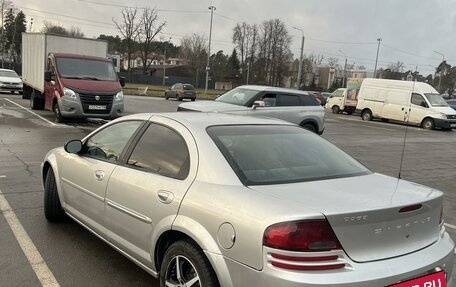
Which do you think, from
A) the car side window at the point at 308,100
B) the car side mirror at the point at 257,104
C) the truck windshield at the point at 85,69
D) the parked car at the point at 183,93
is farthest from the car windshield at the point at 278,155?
the parked car at the point at 183,93

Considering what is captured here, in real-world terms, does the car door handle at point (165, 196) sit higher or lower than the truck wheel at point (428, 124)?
higher

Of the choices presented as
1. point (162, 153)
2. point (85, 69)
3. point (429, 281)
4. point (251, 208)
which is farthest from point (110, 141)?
point (85, 69)

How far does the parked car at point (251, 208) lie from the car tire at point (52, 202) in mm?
797

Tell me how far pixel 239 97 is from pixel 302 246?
11.2m

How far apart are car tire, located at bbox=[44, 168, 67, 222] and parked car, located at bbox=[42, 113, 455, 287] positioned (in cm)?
80

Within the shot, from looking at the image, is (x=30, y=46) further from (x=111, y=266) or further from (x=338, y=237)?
(x=338, y=237)

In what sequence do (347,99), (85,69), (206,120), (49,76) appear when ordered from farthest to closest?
(347,99), (85,69), (49,76), (206,120)

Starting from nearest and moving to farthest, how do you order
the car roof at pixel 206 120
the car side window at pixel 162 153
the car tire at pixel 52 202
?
the car side window at pixel 162 153 < the car roof at pixel 206 120 < the car tire at pixel 52 202

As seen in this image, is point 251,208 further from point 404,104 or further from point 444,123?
point 404,104

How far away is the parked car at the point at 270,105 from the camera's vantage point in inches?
506

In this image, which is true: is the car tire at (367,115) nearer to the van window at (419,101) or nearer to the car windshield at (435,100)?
the van window at (419,101)

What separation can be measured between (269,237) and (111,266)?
2152 millimetres

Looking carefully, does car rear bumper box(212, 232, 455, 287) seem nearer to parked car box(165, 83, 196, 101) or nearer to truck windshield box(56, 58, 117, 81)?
truck windshield box(56, 58, 117, 81)

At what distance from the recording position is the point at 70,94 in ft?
47.6
